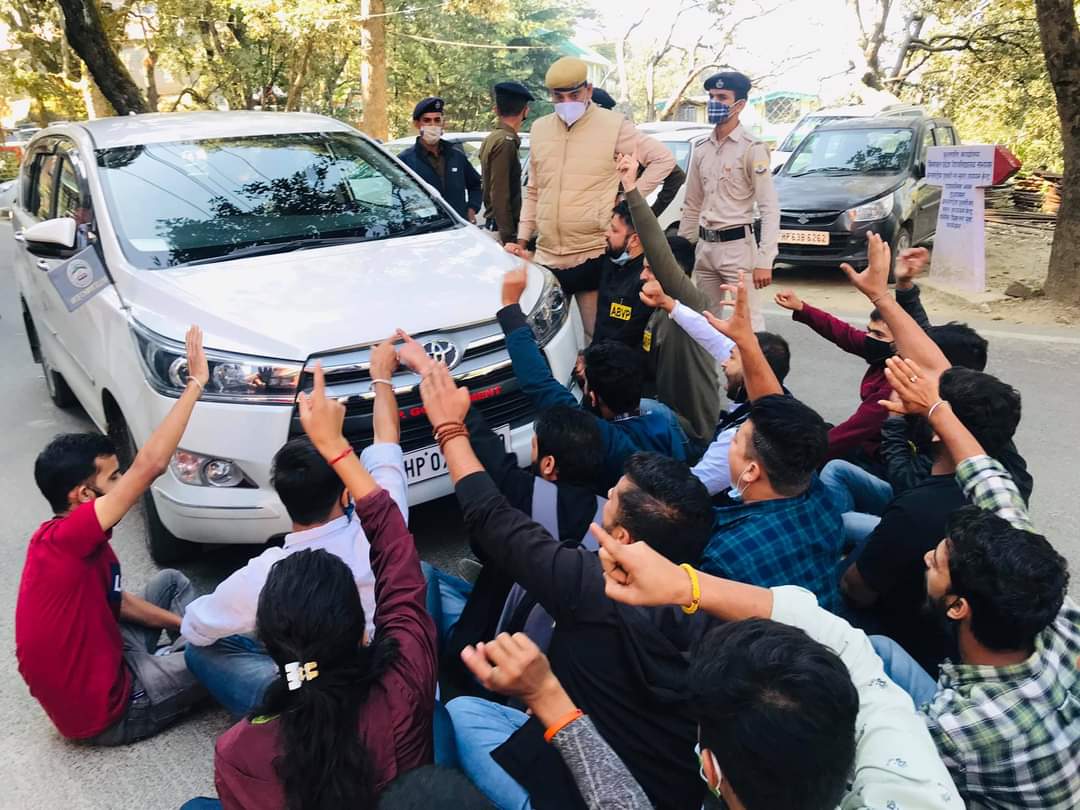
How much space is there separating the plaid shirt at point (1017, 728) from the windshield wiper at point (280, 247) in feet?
10.7

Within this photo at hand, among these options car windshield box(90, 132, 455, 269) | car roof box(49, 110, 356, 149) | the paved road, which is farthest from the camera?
car roof box(49, 110, 356, 149)

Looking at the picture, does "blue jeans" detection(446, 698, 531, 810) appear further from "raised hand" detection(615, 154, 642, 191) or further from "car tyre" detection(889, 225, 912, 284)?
"car tyre" detection(889, 225, 912, 284)

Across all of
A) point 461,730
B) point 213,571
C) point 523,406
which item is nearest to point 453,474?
point 461,730

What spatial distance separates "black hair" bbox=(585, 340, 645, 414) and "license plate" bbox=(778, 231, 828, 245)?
6.70 m

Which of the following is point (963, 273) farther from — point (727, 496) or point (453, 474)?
point (453, 474)

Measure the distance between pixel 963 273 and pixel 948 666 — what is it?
8231 millimetres

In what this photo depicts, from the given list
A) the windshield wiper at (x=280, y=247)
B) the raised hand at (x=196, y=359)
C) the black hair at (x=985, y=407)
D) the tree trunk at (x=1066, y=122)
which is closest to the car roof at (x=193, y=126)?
the windshield wiper at (x=280, y=247)

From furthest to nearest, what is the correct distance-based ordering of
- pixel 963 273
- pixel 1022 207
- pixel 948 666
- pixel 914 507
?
pixel 1022 207 → pixel 963 273 → pixel 914 507 → pixel 948 666

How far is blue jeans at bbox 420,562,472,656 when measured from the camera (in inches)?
115

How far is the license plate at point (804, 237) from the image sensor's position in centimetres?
936

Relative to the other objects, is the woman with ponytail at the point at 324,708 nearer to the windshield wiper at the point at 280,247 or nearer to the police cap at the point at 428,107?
the windshield wiper at the point at 280,247

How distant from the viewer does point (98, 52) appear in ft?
36.3

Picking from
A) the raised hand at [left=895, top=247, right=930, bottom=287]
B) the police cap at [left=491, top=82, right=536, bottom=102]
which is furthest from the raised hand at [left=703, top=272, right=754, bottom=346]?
the police cap at [left=491, top=82, right=536, bottom=102]

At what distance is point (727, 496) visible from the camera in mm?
3107
